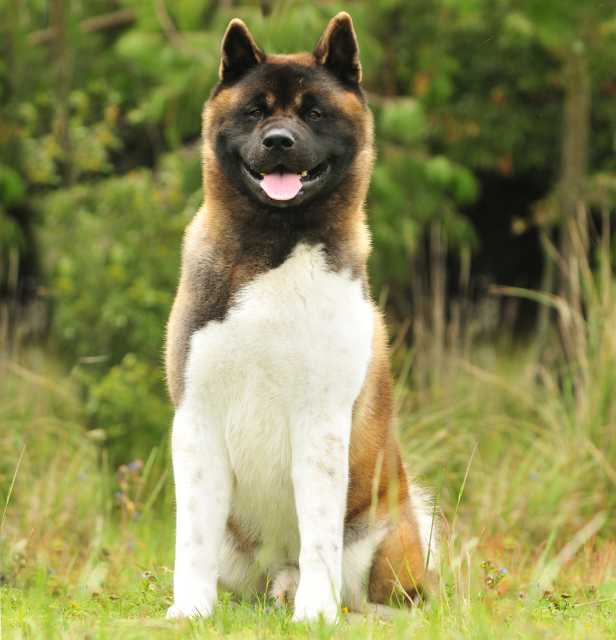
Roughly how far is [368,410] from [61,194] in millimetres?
6135

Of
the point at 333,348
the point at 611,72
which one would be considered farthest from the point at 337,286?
the point at 611,72

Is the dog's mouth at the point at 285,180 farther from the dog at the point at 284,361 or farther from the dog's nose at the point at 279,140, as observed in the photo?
the dog's nose at the point at 279,140

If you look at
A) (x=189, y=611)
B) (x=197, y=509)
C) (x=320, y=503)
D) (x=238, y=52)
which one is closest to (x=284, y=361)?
(x=320, y=503)

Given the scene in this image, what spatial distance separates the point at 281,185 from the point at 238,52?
0.62 metres

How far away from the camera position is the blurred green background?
6.80 metres

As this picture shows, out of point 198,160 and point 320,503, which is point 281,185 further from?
point 198,160

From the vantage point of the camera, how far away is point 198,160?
7.34 metres

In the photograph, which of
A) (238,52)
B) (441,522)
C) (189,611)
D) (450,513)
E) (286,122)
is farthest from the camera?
(450,513)

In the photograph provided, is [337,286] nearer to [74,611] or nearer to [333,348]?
[333,348]

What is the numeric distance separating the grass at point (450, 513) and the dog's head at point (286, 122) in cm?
Result: 121

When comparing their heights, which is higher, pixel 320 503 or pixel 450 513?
pixel 320 503

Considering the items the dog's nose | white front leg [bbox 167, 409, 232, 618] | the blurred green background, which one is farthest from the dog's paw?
the blurred green background

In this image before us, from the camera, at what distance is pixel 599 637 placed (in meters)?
2.68

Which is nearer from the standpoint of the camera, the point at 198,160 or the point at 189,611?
the point at 189,611
